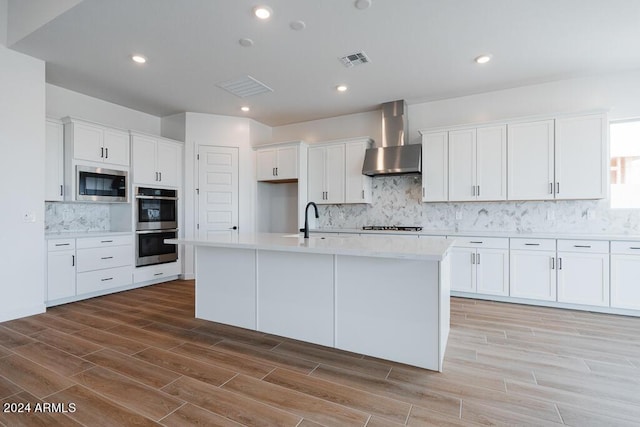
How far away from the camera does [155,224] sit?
4.96m

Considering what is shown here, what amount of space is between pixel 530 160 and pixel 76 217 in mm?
6431

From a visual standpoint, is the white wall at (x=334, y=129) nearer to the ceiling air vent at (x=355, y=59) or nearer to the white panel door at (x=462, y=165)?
the white panel door at (x=462, y=165)

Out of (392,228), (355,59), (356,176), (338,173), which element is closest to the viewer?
(355,59)

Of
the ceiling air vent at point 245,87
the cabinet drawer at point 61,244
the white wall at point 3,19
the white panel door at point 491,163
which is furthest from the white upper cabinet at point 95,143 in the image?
the white panel door at point 491,163

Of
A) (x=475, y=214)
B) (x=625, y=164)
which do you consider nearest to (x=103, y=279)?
(x=475, y=214)

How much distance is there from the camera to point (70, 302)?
13.0 ft

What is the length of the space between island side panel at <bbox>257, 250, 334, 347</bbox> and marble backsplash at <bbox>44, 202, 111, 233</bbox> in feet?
11.5

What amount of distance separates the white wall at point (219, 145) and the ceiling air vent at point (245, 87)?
115 centimetres

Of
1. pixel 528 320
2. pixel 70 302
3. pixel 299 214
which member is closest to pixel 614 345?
pixel 528 320

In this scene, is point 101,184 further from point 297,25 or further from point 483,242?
point 483,242

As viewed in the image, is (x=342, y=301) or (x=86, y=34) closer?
(x=342, y=301)

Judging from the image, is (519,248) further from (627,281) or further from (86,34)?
(86,34)

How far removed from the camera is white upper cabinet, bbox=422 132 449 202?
4.50 metres

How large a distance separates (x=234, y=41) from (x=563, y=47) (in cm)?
342
